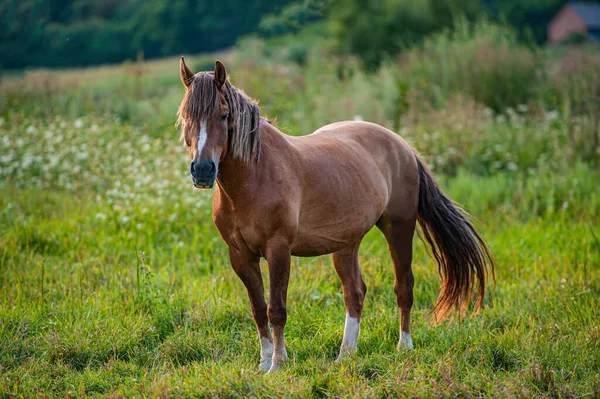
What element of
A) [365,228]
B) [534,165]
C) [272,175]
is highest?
[272,175]

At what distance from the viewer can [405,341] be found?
4.39 m

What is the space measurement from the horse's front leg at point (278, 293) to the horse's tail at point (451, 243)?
1.43 meters

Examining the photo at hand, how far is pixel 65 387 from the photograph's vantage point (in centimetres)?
371

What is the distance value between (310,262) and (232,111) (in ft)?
9.03

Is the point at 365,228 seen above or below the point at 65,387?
above

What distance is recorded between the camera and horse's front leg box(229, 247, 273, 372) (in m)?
3.89

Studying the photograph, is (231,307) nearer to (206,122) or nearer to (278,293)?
(278,293)

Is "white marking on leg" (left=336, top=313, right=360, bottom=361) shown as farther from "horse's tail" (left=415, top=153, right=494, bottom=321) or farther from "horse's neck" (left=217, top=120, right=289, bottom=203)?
"horse's neck" (left=217, top=120, right=289, bottom=203)

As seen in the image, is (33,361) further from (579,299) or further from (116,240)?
(579,299)

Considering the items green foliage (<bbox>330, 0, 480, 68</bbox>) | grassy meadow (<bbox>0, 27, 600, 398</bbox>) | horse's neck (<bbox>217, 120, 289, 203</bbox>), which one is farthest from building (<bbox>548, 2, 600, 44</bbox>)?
horse's neck (<bbox>217, 120, 289, 203</bbox>)

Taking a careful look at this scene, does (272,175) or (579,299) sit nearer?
(272,175)

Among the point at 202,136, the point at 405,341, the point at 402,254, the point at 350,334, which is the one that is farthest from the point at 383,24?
the point at 202,136

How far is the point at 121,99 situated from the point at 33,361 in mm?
9722

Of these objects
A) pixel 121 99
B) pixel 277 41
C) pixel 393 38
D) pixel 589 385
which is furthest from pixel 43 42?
pixel 589 385
